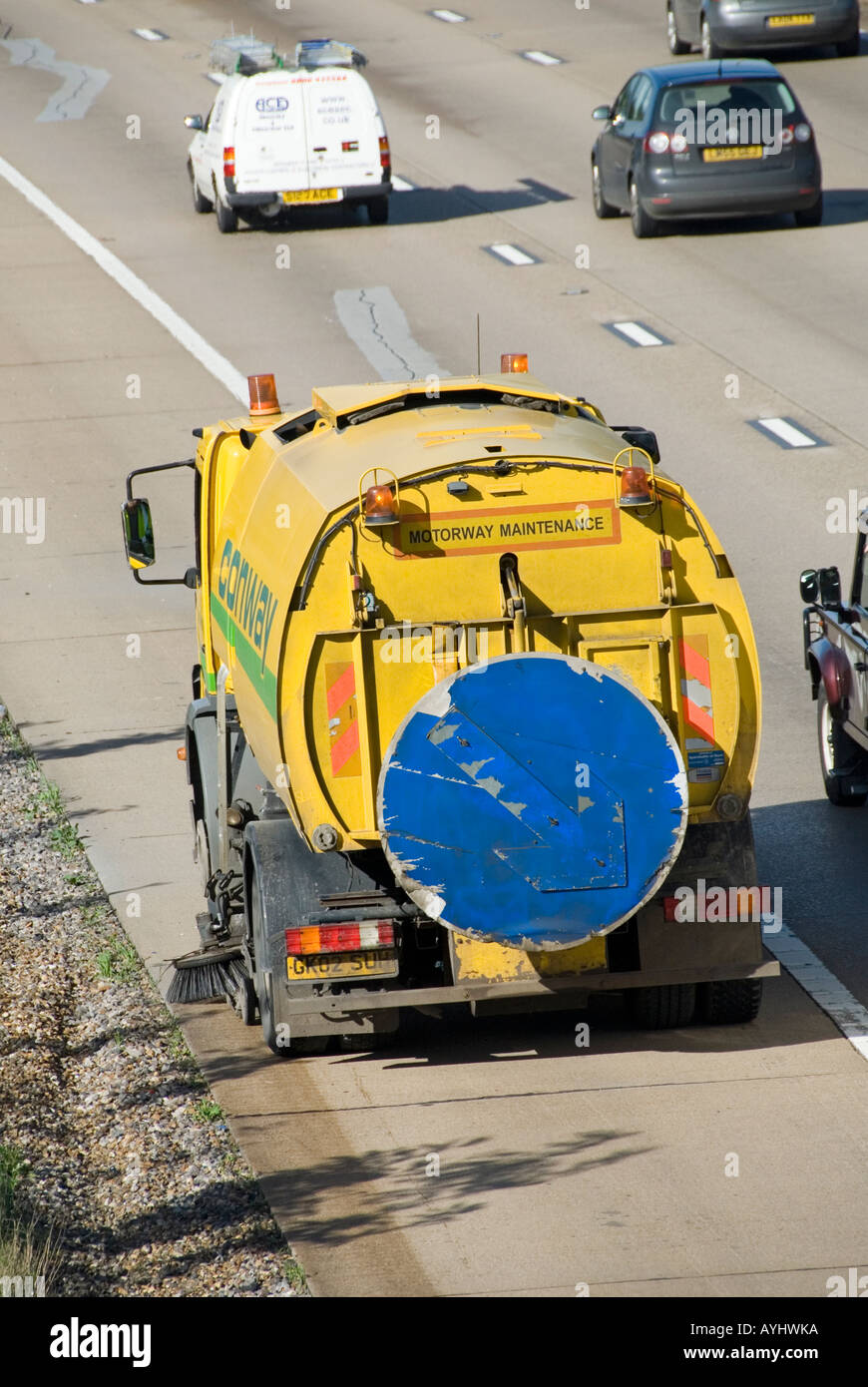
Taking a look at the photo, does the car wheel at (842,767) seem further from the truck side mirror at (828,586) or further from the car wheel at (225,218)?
the car wheel at (225,218)

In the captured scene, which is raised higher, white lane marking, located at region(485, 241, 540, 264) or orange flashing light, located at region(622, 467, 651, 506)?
orange flashing light, located at region(622, 467, 651, 506)

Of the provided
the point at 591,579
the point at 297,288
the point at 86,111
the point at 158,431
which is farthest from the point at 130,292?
the point at 591,579

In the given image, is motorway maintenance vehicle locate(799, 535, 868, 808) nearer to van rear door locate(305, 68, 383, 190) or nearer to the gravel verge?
the gravel verge

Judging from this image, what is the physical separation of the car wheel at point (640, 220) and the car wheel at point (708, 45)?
7.92 metres

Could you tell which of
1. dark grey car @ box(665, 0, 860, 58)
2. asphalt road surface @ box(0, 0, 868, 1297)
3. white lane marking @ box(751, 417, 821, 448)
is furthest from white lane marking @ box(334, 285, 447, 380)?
dark grey car @ box(665, 0, 860, 58)

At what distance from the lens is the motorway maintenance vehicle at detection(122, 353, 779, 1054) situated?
8734 mm

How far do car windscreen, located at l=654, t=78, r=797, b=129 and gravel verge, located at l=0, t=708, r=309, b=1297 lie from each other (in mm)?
16387

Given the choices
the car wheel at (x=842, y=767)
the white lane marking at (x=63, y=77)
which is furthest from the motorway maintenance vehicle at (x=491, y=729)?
the white lane marking at (x=63, y=77)

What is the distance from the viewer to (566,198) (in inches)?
1191

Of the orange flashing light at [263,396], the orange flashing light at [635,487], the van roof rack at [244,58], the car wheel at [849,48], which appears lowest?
the car wheel at [849,48]

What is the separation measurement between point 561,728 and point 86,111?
3042cm

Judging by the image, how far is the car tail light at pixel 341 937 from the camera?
9.20 metres

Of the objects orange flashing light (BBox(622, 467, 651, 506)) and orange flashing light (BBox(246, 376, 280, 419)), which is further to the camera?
orange flashing light (BBox(246, 376, 280, 419))

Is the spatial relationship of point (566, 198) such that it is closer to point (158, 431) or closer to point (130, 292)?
point (130, 292)
